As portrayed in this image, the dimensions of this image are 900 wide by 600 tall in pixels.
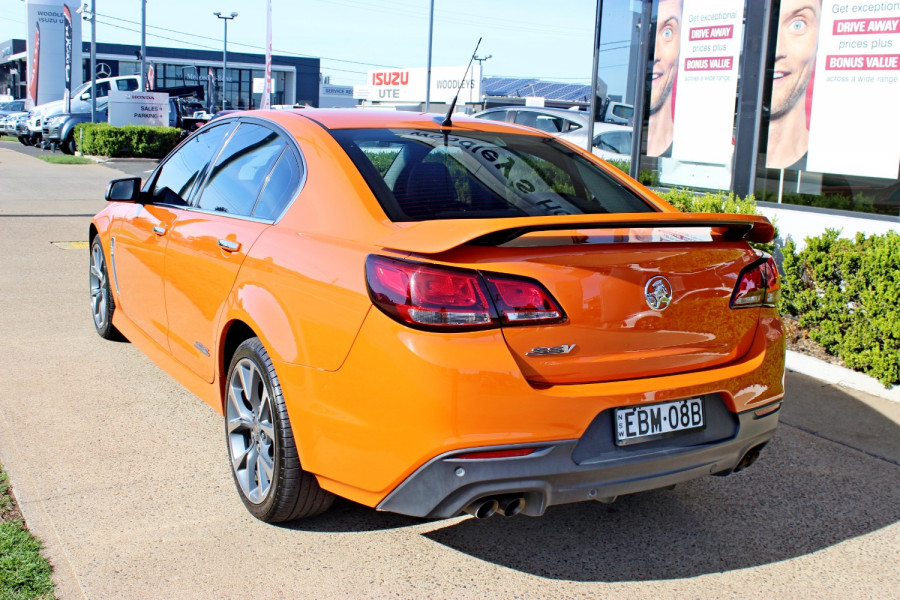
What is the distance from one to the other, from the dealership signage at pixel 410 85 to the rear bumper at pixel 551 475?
130 feet

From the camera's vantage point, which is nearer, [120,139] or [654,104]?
[654,104]

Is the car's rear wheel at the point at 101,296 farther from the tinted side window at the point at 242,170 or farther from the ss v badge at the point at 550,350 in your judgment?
the ss v badge at the point at 550,350

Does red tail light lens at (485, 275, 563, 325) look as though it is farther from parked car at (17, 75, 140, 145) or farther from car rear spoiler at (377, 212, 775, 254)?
parked car at (17, 75, 140, 145)

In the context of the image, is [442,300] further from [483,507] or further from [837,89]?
[837,89]

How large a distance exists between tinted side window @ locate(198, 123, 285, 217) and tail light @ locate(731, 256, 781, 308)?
6.57 ft

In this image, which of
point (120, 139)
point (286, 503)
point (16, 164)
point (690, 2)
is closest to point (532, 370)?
point (286, 503)

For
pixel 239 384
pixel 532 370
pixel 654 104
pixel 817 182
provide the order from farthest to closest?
pixel 654 104
pixel 817 182
pixel 239 384
pixel 532 370

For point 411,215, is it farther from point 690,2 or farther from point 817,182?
point 690,2

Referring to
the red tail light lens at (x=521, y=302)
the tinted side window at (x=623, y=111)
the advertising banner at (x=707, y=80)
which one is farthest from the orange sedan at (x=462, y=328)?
the tinted side window at (x=623, y=111)

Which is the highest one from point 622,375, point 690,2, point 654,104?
point 690,2

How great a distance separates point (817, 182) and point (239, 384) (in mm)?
Answer: 5866

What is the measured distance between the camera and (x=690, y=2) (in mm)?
8992

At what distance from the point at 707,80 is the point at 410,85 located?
43.4 m

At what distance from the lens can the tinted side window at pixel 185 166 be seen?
4664 mm
